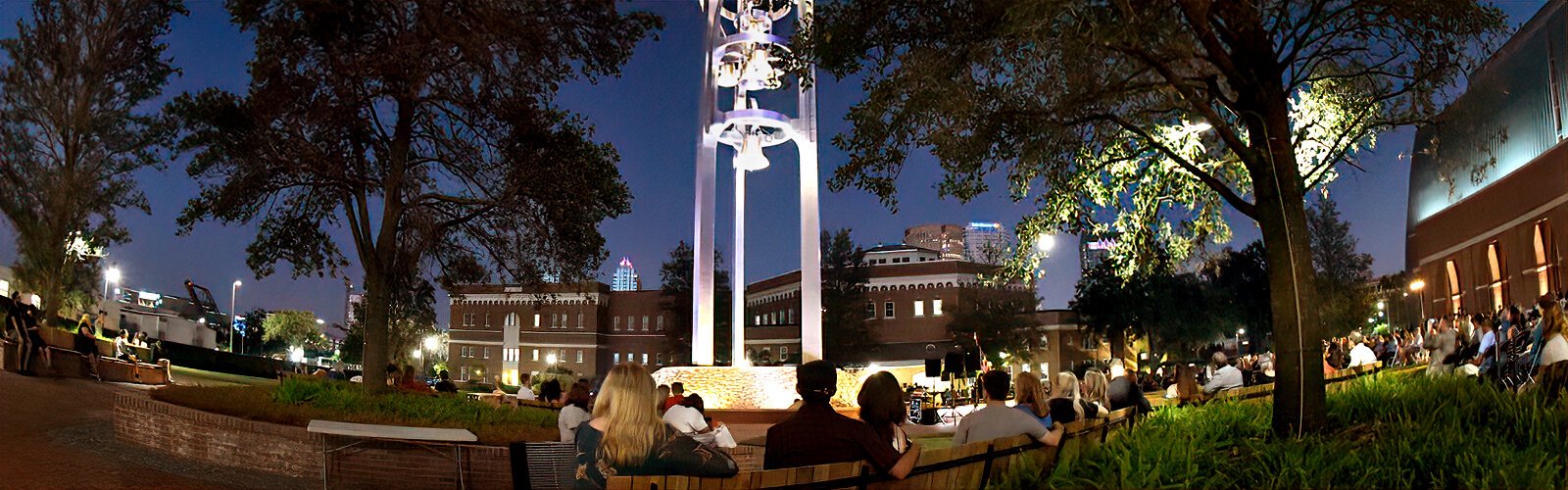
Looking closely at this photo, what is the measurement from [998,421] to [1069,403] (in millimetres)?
3239

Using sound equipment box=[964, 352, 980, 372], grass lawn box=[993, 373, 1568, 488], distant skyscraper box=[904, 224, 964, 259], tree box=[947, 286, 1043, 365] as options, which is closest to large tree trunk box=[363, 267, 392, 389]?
grass lawn box=[993, 373, 1568, 488]

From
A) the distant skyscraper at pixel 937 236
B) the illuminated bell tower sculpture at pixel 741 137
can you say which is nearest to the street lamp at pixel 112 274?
the illuminated bell tower sculpture at pixel 741 137

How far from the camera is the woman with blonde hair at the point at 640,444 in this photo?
4.64 metres

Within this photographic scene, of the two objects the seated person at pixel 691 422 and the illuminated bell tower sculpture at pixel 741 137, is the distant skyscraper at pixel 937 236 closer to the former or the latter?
the illuminated bell tower sculpture at pixel 741 137

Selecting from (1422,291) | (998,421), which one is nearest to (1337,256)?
(1422,291)

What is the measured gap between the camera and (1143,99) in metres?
11.7

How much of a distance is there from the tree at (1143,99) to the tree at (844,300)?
4870cm

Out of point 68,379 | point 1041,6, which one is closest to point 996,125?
point 1041,6

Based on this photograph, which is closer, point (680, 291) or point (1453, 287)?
point (1453, 287)

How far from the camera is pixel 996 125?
31.5 ft

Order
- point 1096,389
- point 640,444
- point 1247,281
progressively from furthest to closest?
point 1247,281, point 1096,389, point 640,444

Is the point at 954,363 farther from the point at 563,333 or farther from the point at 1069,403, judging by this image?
the point at 563,333

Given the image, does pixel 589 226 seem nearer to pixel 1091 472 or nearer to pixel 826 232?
pixel 1091 472

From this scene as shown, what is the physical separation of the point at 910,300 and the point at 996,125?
59.3 meters
